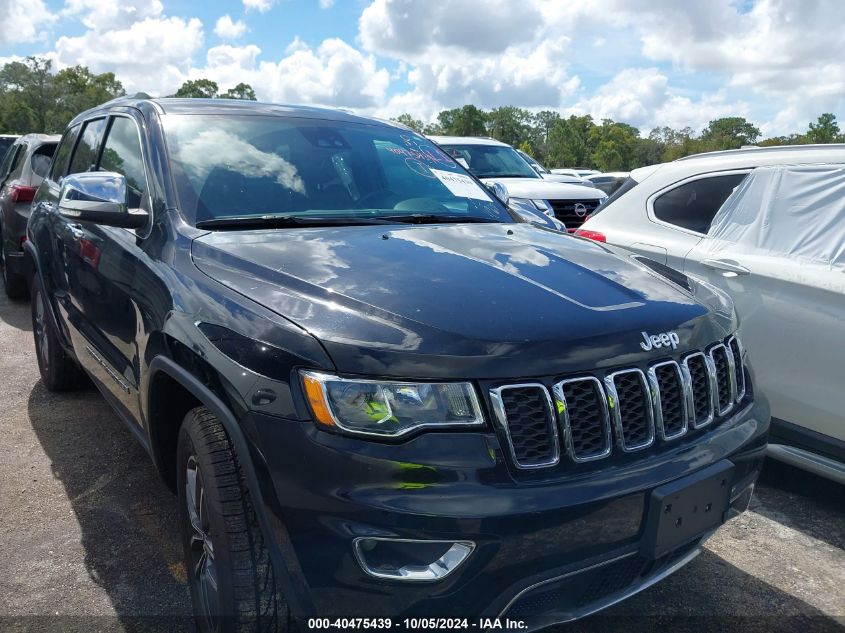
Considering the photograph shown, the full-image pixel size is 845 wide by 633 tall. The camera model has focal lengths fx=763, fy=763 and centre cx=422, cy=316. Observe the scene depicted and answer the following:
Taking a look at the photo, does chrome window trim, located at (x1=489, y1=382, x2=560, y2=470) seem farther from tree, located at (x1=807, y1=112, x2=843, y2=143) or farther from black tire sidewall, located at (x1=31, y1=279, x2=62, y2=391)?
tree, located at (x1=807, y1=112, x2=843, y2=143)

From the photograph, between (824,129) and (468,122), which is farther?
(468,122)

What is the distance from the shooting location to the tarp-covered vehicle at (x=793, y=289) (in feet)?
11.1

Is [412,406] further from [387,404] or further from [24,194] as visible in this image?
[24,194]

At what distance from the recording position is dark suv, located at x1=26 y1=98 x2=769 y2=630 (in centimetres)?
181

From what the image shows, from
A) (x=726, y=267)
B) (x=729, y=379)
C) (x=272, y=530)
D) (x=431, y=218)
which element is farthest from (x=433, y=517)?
(x=726, y=267)

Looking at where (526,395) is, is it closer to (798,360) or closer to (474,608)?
(474,608)

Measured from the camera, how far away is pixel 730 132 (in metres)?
98.4

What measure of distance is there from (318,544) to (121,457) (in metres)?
2.58

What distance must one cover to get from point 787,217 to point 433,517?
288 centimetres

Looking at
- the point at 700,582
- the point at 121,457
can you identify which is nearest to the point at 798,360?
the point at 700,582

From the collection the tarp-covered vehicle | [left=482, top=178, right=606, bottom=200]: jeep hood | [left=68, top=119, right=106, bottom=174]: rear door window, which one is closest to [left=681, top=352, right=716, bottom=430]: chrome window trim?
the tarp-covered vehicle

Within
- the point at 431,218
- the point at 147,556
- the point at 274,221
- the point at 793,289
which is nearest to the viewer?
the point at 274,221

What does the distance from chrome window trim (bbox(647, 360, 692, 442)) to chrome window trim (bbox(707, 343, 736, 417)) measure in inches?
7.4

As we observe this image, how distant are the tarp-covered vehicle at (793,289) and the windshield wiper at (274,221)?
191cm
